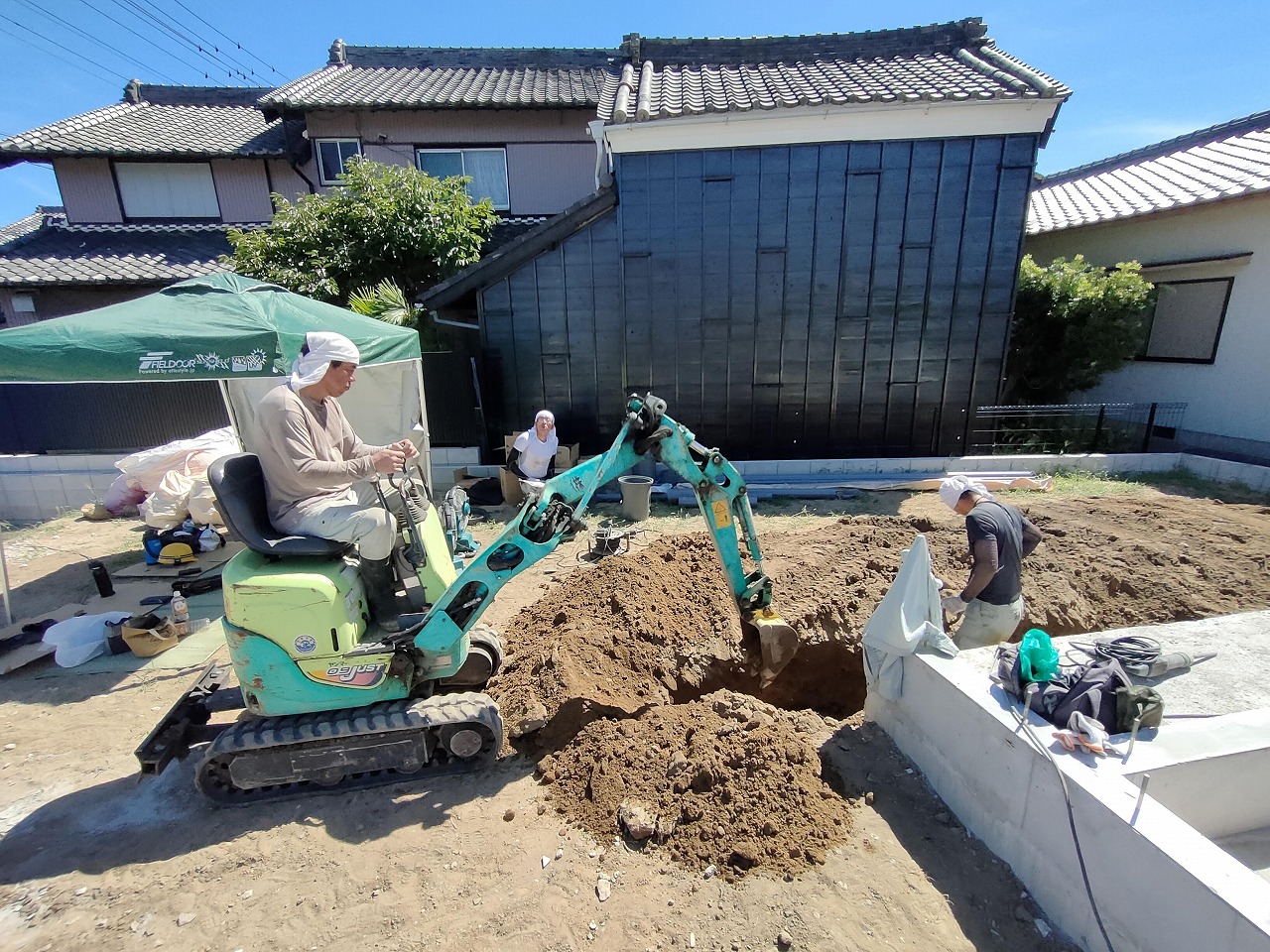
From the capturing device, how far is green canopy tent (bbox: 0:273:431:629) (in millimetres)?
4559

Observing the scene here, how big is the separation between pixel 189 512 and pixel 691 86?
30.9 ft

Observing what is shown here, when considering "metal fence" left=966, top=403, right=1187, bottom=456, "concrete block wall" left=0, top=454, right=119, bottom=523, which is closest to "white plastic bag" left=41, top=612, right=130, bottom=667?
"concrete block wall" left=0, top=454, right=119, bottom=523

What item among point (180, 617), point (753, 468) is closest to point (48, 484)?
point (180, 617)

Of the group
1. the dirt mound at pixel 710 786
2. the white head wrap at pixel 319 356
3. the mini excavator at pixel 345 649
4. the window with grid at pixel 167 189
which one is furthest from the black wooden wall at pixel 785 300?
the window with grid at pixel 167 189

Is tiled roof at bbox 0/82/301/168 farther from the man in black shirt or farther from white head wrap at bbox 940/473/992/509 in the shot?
the man in black shirt

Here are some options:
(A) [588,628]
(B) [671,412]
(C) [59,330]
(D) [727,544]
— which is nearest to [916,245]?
(B) [671,412]

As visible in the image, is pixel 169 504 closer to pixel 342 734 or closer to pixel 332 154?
pixel 342 734

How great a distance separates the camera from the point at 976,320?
328 inches

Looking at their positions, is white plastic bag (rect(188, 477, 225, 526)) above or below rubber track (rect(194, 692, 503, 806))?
above

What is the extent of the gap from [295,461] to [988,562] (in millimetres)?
3926

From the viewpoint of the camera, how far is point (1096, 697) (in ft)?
8.05

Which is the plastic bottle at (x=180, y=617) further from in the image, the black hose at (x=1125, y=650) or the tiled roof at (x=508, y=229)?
the tiled roof at (x=508, y=229)

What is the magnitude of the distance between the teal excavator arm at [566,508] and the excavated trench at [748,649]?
2.82 ft

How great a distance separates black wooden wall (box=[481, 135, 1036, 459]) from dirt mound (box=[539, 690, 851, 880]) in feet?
19.6
